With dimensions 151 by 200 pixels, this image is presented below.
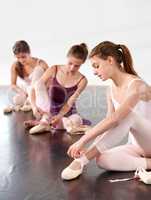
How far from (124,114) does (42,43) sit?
3.82 meters

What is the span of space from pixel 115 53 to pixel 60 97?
3.64 ft

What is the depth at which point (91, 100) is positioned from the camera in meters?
4.16

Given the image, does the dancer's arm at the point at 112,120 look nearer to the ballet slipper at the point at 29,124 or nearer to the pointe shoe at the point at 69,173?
the pointe shoe at the point at 69,173

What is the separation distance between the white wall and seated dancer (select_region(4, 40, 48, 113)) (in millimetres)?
1587

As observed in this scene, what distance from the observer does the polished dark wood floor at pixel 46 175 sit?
1849 millimetres

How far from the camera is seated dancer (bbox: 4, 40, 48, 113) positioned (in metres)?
3.53

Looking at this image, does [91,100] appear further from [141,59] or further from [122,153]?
[122,153]

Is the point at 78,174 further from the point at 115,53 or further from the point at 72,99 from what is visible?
the point at 72,99

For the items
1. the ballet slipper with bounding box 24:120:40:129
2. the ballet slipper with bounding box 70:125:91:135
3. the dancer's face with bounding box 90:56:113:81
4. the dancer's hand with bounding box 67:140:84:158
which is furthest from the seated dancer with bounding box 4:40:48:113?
the dancer's hand with bounding box 67:140:84:158

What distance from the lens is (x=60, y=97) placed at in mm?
3172

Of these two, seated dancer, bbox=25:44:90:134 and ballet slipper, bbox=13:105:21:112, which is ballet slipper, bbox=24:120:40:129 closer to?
seated dancer, bbox=25:44:90:134

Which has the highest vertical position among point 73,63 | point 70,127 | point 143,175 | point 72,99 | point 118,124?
point 73,63

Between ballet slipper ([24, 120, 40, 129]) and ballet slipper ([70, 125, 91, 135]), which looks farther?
ballet slipper ([24, 120, 40, 129])

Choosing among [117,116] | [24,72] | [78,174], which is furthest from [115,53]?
[24,72]
